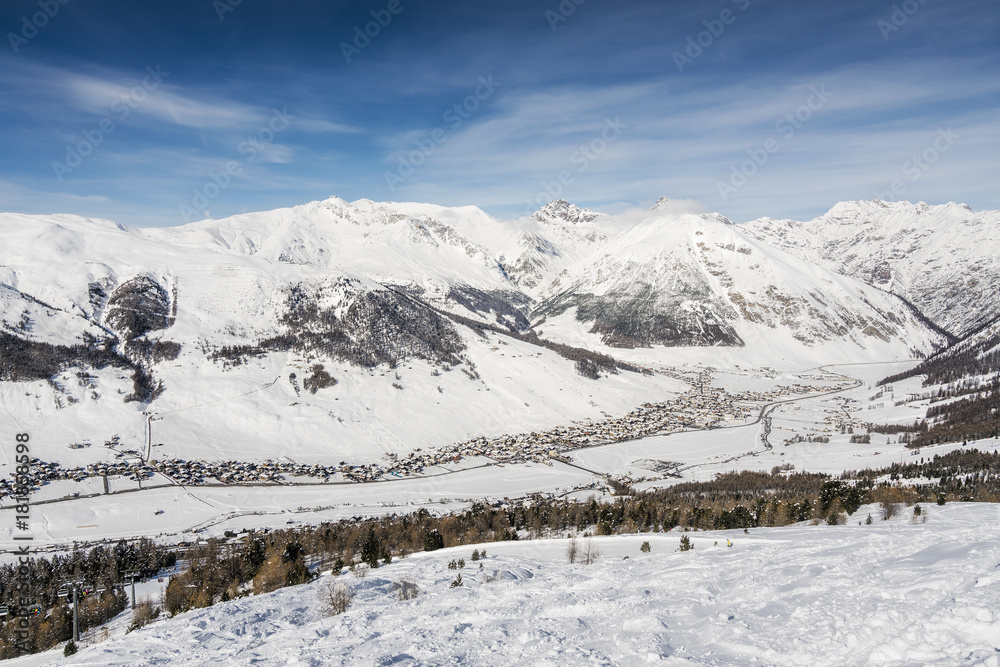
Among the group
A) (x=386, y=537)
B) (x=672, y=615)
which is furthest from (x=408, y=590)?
(x=386, y=537)

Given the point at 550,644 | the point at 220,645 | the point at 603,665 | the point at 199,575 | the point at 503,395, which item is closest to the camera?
the point at 603,665

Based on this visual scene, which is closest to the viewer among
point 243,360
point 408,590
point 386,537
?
point 408,590

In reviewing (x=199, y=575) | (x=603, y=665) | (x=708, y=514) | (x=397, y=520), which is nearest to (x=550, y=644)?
(x=603, y=665)

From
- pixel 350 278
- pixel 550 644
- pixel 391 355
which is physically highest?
pixel 350 278

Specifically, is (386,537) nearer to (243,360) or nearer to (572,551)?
(572,551)

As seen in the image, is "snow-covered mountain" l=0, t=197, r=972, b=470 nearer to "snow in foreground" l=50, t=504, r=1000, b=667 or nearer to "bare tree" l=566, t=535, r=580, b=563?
"bare tree" l=566, t=535, r=580, b=563

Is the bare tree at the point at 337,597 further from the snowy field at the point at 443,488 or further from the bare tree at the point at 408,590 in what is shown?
the snowy field at the point at 443,488

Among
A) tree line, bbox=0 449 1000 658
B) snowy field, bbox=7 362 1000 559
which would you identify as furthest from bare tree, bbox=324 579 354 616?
snowy field, bbox=7 362 1000 559

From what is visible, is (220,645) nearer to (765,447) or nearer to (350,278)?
(765,447)
